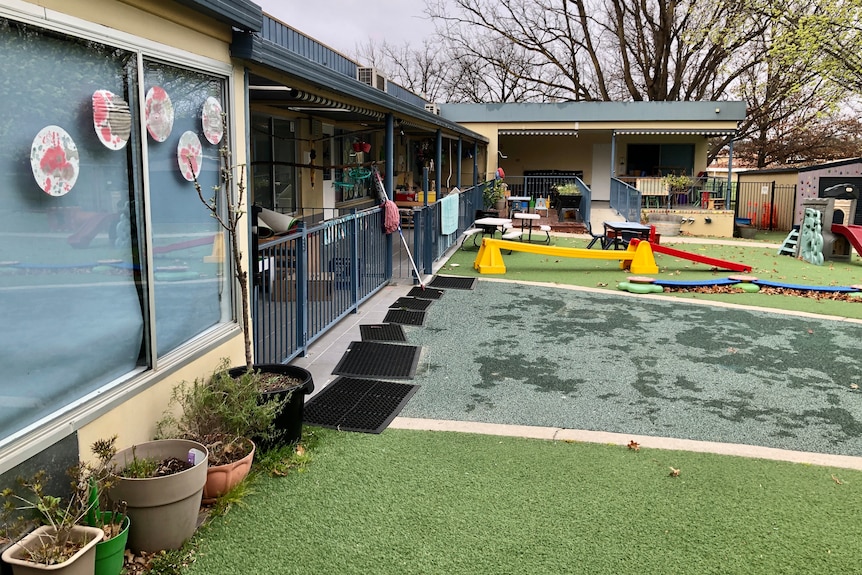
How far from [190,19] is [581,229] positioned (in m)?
16.4

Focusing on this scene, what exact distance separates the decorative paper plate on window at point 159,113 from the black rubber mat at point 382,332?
356 centimetres

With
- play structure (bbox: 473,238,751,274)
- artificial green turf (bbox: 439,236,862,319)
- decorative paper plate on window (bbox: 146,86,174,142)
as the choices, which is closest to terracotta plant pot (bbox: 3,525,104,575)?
decorative paper plate on window (bbox: 146,86,174,142)

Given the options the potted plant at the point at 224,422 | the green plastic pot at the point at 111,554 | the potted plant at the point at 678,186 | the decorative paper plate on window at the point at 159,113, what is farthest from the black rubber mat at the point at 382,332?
the potted plant at the point at 678,186

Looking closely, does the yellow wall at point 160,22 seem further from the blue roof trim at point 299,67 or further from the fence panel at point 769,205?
the fence panel at point 769,205

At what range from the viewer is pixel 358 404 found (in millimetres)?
5414

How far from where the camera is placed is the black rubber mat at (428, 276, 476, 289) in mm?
10688

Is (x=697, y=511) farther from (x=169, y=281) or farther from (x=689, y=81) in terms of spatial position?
(x=689, y=81)

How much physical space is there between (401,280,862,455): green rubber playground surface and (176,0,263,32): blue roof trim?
293cm

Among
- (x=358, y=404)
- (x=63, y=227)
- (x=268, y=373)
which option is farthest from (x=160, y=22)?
(x=358, y=404)

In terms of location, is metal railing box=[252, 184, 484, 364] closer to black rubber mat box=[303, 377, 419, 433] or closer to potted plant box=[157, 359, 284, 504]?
black rubber mat box=[303, 377, 419, 433]

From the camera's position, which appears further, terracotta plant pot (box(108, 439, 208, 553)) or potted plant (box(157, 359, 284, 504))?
potted plant (box(157, 359, 284, 504))

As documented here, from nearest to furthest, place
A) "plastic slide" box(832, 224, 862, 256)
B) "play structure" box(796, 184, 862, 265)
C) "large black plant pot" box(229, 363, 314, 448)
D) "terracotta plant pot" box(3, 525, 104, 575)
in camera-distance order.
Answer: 1. "terracotta plant pot" box(3, 525, 104, 575)
2. "large black plant pot" box(229, 363, 314, 448)
3. "plastic slide" box(832, 224, 862, 256)
4. "play structure" box(796, 184, 862, 265)

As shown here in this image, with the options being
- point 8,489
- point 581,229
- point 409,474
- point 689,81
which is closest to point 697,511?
point 409,474

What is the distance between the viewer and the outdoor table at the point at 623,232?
14.0 meters
